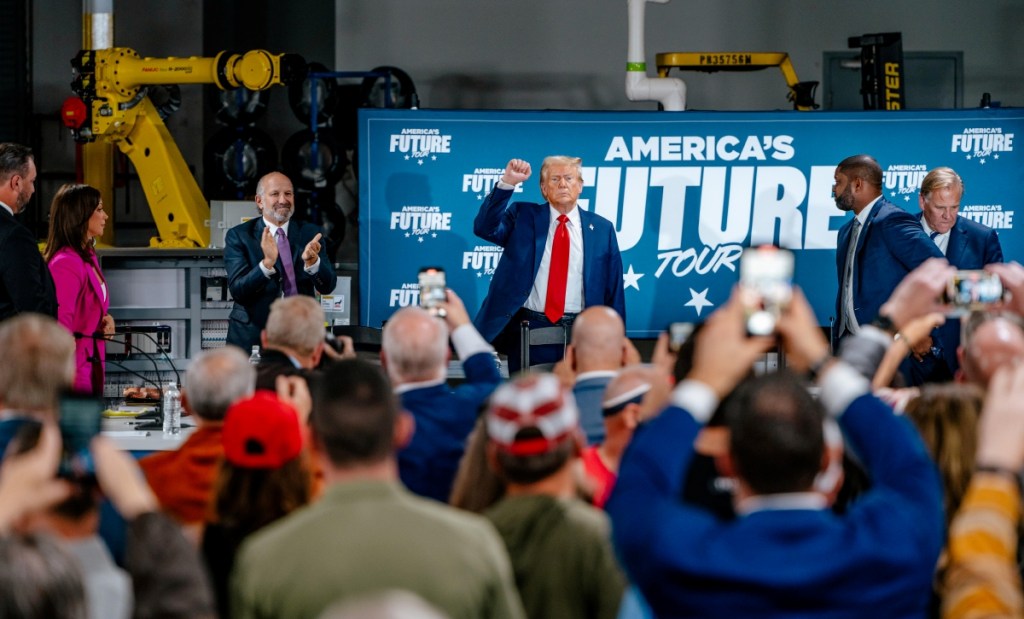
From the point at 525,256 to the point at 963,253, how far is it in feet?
7.00

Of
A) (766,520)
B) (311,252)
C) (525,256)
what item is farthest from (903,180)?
(766,520)

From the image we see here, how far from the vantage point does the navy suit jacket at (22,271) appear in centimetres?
568

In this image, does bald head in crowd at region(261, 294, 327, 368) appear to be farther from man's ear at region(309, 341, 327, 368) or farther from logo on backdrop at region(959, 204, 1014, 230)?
logo on backdrop at region(959, 204, 1014, 230)

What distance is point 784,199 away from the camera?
8.12m

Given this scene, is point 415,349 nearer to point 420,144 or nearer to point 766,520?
point 766,520

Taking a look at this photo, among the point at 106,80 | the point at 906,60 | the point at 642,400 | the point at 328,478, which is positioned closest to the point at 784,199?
the point at 906,60

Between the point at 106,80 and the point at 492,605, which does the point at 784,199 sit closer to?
the point at 106,80

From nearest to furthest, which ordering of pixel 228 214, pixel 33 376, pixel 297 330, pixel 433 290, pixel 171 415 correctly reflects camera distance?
1. pixel 33 376
2. pixel 433 290
3. pixel 297 330
4. pixel 171 415
5. pixel 228 214

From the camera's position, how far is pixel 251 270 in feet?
22.0

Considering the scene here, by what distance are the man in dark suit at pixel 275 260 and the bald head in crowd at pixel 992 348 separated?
13.3 feet

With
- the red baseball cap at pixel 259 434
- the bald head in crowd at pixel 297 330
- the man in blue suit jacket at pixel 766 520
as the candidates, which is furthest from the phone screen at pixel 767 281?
the bald head in crowd at pixel 297 330

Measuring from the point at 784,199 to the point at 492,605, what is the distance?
625cm

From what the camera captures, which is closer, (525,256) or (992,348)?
(992,348)

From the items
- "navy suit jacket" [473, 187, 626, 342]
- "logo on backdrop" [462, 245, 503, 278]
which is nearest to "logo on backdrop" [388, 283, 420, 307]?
"logo on backdrop" [462, 245, 503, 278]
